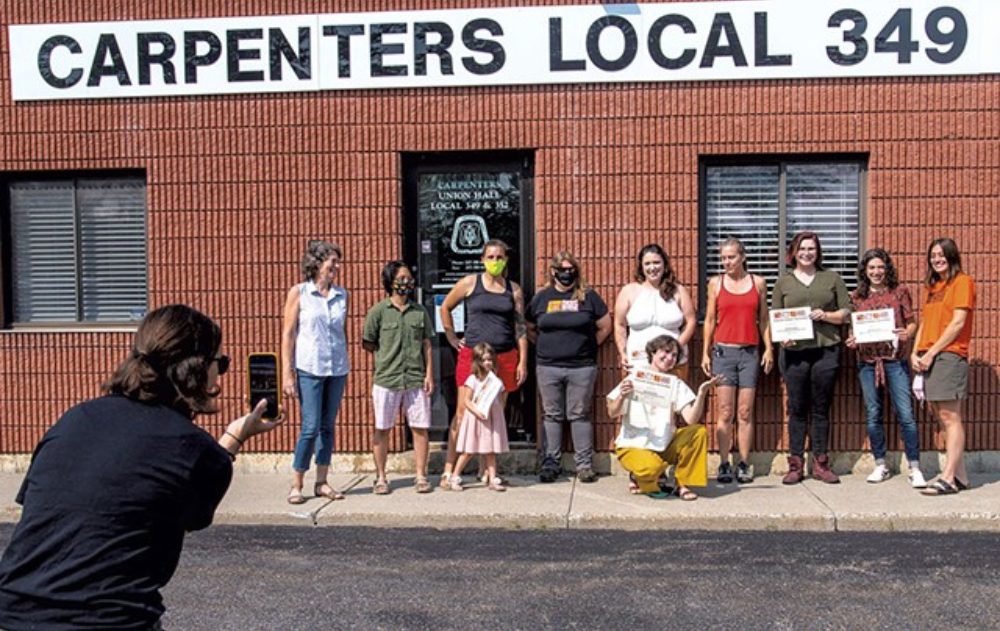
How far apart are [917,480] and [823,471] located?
0.71 metres

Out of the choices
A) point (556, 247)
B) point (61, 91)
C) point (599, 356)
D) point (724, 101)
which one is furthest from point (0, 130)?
point (724, 101)

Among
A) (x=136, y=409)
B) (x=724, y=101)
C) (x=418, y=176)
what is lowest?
(x=136, y=409)

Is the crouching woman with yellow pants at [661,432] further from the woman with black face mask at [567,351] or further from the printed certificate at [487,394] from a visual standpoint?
the printed certificate at [487,394]

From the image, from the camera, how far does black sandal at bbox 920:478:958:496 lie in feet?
24.8

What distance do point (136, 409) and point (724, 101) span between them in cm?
673

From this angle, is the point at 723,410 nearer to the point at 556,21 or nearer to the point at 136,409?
the point at 556,21

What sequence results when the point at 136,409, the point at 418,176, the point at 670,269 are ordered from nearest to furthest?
the point at 136,409 → the point at 670,269 → the point at 418,176

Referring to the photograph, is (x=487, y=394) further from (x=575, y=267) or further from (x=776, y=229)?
(x=776, y=229)

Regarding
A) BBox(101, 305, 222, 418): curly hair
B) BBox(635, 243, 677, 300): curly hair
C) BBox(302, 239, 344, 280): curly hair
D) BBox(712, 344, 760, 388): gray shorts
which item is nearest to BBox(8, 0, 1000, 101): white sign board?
BBox(635, 243, 677, 300): curly hair

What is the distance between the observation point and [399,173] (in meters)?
8.70

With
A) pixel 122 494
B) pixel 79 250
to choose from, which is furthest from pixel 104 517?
pixel 79 250

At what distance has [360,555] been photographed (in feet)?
20.7

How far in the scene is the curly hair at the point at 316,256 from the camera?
299 inches

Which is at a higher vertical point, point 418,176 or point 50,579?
point 418,176
